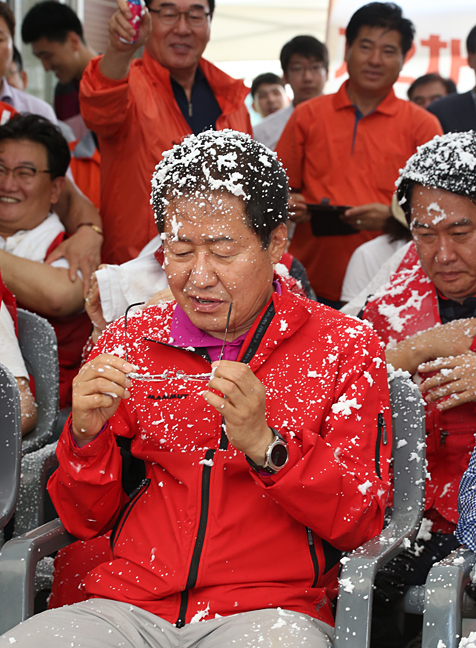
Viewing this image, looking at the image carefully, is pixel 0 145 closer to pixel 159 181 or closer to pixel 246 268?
pixel 159 181

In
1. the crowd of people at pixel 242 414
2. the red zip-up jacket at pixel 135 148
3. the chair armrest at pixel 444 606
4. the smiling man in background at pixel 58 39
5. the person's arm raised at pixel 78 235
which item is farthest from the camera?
the smiling man in background at pixel 58 39

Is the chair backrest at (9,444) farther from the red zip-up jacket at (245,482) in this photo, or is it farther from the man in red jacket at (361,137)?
the man in red jacket at (361,137)

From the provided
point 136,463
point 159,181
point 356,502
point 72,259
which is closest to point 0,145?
point 72,259

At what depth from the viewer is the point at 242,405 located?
1454 millimetres

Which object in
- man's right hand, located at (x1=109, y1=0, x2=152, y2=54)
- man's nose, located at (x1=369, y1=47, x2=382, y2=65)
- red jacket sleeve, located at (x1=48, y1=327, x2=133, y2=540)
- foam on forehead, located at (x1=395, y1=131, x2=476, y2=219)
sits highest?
man's right hand, located at (x1=109, y1=0, x2=152, y2=54)

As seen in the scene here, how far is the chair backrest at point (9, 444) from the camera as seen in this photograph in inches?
76.5

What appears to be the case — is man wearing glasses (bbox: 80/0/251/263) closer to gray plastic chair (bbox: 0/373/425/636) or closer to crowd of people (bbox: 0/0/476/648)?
crowd of people (bbox: 0/0/476/648)

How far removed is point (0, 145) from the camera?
308 centimetres

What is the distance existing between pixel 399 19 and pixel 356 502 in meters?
3.13

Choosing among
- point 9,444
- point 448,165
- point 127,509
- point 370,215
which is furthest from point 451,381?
point 370,215

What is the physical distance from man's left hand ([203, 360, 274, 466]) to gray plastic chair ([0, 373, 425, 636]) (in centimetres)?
32

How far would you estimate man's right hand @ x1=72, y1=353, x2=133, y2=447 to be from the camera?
5.09 feet

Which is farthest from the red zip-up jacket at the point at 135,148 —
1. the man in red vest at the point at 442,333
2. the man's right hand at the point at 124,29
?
the man in red vest at the point at 442,333

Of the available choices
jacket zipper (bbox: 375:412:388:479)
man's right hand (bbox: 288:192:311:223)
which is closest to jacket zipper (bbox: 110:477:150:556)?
jacket zipper (bbox: 375:412:388:479)
